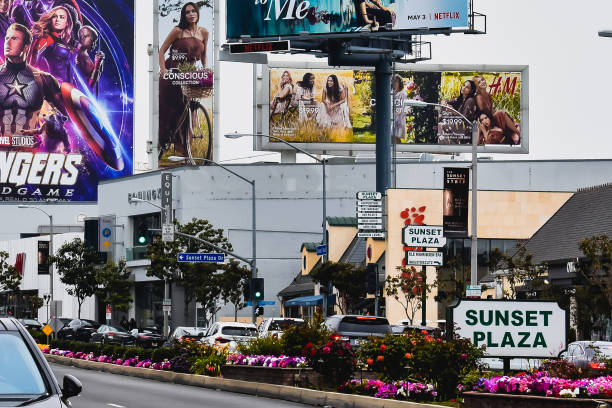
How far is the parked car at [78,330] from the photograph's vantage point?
6870 centimetres

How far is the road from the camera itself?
2647 centimetres

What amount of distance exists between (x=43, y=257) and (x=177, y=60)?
22687 mm

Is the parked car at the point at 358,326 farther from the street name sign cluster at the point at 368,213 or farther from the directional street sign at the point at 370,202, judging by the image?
the directional street sign at the point at 370,202

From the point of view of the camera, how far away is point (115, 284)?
306ft

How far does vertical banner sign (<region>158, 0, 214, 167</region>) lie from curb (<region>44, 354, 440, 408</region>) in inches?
2827

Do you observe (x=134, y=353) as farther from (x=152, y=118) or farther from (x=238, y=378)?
(x=152, y=118)

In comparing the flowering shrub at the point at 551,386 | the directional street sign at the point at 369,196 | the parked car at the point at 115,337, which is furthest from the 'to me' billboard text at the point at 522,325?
the parked car at the point at 115,337

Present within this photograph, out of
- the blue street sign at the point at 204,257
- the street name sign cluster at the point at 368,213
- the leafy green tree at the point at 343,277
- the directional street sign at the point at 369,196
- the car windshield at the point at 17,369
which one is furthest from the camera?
the leafy green tree at the point at 343,277

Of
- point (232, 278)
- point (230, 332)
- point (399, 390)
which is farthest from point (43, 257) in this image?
point (399, 390)

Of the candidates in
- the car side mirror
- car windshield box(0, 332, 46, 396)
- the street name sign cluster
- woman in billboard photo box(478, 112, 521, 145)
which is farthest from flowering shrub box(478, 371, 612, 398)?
woman in billboard photo box(478, 112, 521, 145)

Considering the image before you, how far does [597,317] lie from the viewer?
1877 inches

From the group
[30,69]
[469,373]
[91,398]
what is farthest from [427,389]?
[30,69]

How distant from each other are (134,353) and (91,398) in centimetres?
1461

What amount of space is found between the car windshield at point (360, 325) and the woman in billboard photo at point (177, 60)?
264ft
